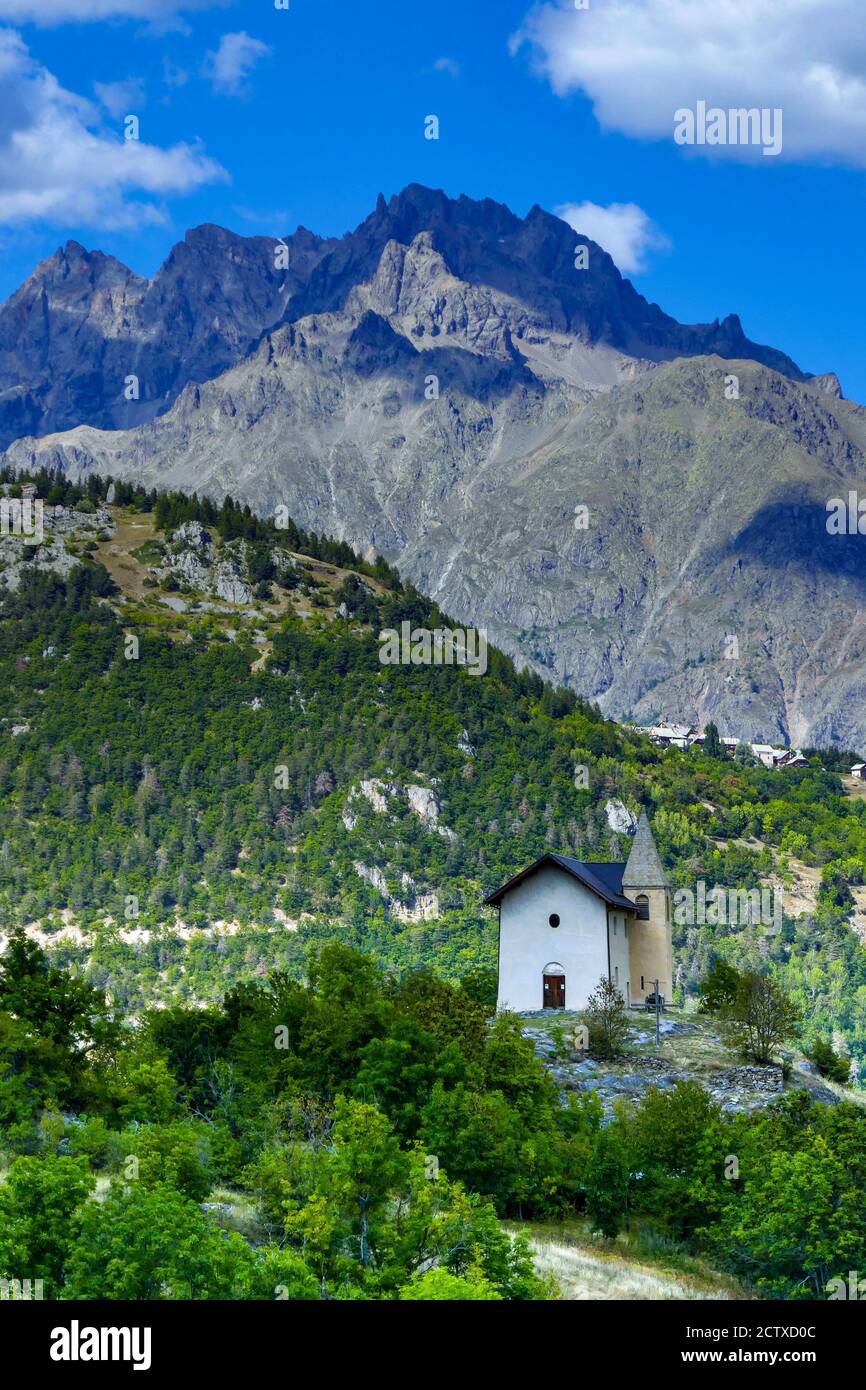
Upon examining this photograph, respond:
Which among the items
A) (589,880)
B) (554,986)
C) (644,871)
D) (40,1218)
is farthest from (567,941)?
(40,1218)

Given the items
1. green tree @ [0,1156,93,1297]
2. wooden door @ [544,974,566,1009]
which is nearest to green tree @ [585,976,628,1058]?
wooden door @ [544,974,566,1009]

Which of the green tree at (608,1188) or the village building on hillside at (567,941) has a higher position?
the village building on hillside at (567,941)

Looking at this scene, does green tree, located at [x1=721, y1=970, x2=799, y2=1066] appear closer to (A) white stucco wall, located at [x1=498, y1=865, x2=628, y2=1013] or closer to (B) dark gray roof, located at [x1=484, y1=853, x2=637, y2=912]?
(A) white stucco wall, located at [x1=498, y1=865, x2=628, y2=1013]

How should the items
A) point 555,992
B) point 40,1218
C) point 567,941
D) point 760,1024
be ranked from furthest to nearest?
1. point 567,941
2. point 555,992
3. point 760,1024
4. point 40,1218

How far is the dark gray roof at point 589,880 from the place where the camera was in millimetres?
84688

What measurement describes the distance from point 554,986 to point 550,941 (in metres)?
2.10

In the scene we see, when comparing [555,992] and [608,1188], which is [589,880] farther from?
[608,1188]

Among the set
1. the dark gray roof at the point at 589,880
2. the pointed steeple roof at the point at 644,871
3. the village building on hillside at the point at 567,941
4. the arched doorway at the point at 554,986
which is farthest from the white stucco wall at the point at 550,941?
the pointed steeple roof at the point at 644,871

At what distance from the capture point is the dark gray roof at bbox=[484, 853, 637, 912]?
278ft

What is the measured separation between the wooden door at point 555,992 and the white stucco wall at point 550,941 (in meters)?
0.26

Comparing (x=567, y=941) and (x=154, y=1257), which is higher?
(x=567, y=941)

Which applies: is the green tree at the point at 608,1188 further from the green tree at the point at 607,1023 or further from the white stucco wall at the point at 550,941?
the white stucco wall at the point at 550,941

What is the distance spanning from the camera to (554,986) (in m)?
84.8
